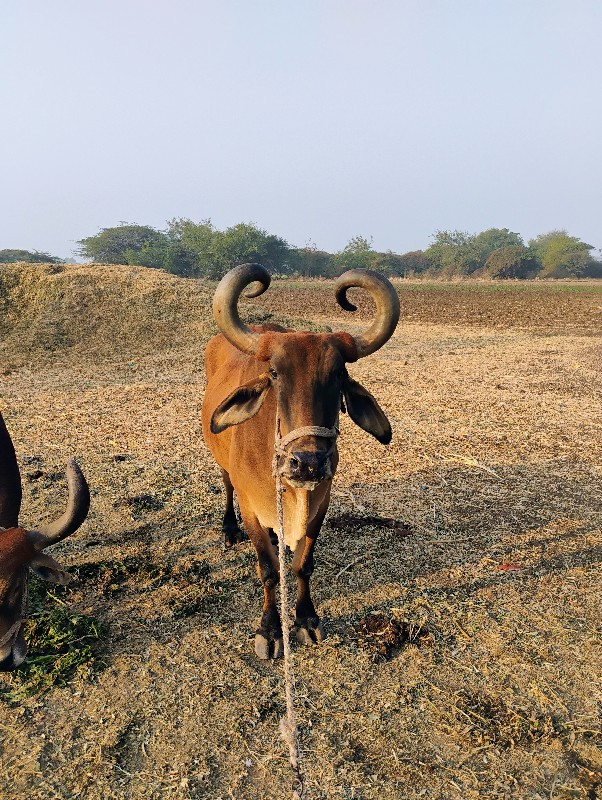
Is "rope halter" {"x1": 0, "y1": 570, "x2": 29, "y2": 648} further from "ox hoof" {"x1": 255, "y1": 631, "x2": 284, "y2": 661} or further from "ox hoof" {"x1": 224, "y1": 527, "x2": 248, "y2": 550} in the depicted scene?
"ox hoof" {"x1": 224, "y1": 527, "x2": 248, "y2": 550}

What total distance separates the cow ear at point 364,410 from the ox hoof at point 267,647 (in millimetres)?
1779

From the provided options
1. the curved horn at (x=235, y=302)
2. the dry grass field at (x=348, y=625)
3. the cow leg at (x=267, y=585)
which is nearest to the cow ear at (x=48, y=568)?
the dry grass field at (x=348, y=625)

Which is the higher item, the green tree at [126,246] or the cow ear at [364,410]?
the green tree at [126,246]

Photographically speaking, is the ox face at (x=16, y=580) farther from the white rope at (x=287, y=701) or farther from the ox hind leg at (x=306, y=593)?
the ox hind leg at (x=306, y=593)

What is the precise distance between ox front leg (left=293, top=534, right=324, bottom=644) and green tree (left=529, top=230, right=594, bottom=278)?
292 feet

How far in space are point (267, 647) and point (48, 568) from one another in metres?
1.68

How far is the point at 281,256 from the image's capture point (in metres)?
80.4

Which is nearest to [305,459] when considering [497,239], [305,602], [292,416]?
[292,416]

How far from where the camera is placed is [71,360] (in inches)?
607

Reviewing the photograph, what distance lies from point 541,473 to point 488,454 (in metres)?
0.86

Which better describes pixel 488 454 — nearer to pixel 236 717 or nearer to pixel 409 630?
pixel 409 630

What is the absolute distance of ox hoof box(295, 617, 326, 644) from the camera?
14.7ft

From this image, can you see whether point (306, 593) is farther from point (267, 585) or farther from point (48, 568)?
point (48, 568)

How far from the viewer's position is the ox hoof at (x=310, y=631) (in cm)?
448
